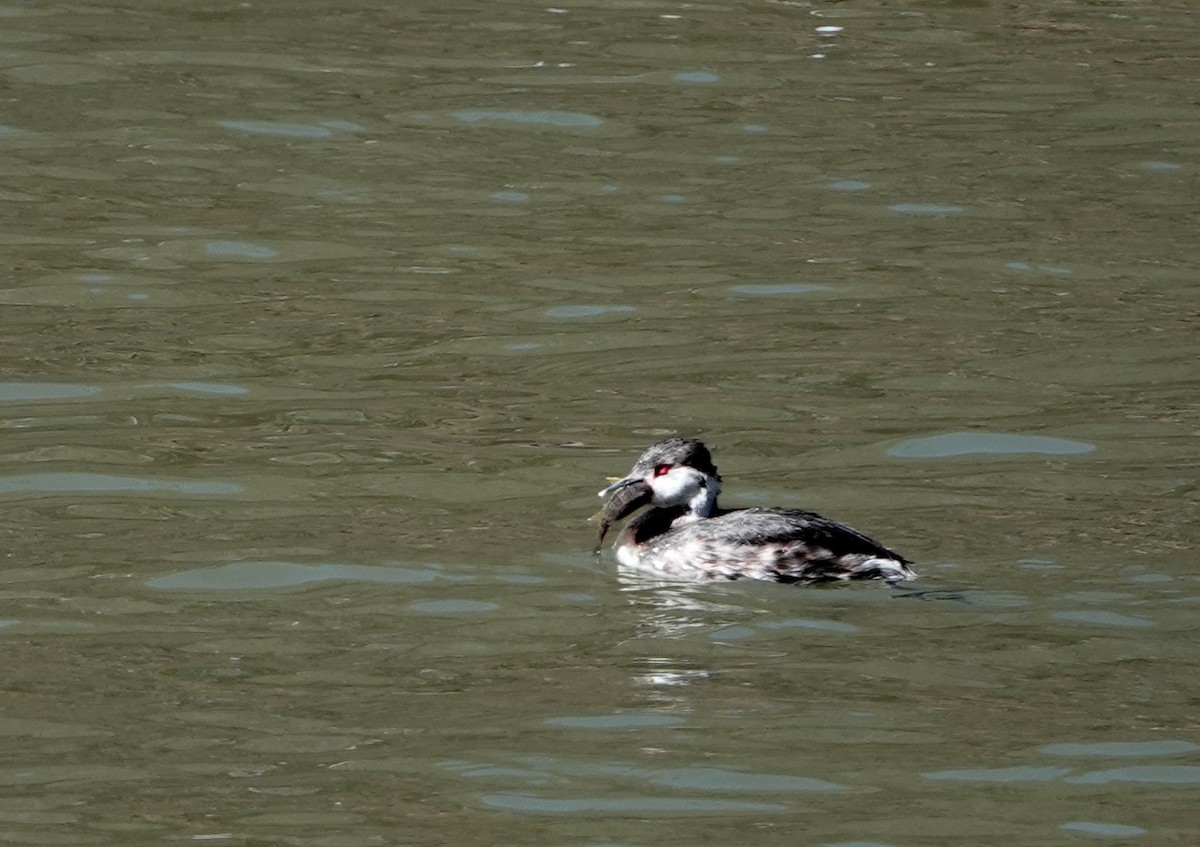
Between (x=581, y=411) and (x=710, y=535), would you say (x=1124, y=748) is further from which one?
(x=581, y=411)

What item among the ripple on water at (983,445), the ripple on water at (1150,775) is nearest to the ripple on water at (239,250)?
the ripple on water at (983,445)

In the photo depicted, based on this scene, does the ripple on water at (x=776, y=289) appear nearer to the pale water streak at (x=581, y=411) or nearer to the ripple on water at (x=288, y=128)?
the pale water streak at (x=581, y=411)

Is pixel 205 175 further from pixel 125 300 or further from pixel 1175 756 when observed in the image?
pixel 1175 756

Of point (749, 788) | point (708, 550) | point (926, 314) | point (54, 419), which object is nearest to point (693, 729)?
point (749, 788)

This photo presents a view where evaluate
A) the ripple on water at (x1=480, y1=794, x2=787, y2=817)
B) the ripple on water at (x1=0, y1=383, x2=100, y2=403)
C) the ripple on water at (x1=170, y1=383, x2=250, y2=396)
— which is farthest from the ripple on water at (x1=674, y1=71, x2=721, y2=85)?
the ripple on water at (x1=480, y1=794, x2=787, y2=817)

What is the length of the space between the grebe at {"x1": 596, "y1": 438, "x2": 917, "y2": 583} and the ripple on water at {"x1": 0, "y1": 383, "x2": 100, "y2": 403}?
2.87 meters

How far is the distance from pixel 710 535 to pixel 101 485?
2596 millimetres

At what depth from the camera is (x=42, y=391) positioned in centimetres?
1181

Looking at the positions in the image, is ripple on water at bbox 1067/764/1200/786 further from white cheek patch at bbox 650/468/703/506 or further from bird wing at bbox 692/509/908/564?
white cheek patch at bbox 650/468/703/506

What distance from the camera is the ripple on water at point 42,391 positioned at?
11.7 m

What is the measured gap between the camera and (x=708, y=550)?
9719 mm

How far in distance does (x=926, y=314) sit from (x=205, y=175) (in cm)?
484

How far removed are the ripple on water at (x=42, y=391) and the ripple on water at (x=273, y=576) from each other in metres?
2.66

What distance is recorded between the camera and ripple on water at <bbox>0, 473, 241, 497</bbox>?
10438 mm
